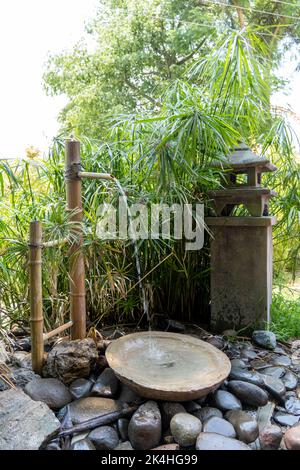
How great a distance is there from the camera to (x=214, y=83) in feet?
7.91

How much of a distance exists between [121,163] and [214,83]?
0.87m

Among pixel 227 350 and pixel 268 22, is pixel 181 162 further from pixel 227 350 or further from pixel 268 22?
pixel 268 22

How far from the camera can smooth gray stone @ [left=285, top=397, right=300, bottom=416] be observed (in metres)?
1.76

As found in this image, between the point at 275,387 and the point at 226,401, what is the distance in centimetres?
34

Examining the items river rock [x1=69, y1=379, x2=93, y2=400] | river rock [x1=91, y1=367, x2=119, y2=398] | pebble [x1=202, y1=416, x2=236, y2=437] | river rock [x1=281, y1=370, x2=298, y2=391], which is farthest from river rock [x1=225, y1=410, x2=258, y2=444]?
river rock [x1=69, y1=379, x2=93, y2=400]

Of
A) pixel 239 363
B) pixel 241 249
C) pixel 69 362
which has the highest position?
pixel 241 249

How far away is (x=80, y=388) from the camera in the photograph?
5.88 feet

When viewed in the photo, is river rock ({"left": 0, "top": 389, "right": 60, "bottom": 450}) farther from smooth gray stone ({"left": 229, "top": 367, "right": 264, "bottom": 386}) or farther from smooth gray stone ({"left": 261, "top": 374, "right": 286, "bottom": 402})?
smooth gray stone ({"left": 261, "top": 374, "right": 286, "bottom": 402})

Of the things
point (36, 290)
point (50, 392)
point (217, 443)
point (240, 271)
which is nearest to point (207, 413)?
point (217, 443)

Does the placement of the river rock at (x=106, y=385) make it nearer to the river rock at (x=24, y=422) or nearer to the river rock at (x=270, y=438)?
the river rock at (x=24, y=422)

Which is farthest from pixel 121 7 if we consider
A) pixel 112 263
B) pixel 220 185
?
pixel 112 263

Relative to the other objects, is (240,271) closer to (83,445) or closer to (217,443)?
(217,443)

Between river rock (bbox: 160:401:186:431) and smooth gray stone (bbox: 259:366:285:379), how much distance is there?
0.70 meters

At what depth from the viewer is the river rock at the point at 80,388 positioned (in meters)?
1.76
